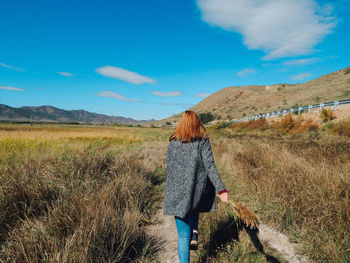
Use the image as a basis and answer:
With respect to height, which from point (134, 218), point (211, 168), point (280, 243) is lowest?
point (280, 243)

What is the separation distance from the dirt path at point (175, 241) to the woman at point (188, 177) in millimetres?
740

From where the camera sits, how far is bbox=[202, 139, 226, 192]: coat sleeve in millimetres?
2297

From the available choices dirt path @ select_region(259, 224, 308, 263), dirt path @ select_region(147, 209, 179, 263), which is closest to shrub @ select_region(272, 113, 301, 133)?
dirt path @ select_region(259, 224, 308, 263)

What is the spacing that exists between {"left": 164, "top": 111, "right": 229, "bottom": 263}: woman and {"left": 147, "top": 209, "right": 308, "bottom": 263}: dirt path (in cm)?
74

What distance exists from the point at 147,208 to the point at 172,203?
2.37 m

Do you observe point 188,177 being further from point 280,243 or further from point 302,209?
point 302,209

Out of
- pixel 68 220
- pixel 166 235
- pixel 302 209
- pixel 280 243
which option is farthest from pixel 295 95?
pixel 68 220

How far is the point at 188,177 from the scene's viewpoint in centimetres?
239

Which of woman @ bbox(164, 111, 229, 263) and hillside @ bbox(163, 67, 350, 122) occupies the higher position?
hillside @ bbox(163, 67, 350, 122)

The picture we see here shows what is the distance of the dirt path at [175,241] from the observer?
9.50 ft

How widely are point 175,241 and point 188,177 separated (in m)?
1.74

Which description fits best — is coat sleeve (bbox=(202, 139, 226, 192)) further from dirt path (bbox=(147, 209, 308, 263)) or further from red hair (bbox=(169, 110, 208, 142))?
dirt path (bbox=(147, 209, 308, 263))

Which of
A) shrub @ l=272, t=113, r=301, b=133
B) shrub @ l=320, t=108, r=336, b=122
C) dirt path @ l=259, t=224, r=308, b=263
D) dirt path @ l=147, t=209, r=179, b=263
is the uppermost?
shrub @ l=320, t=108, r=336, b=122

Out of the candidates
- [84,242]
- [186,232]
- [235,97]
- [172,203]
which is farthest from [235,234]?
[235,97]
